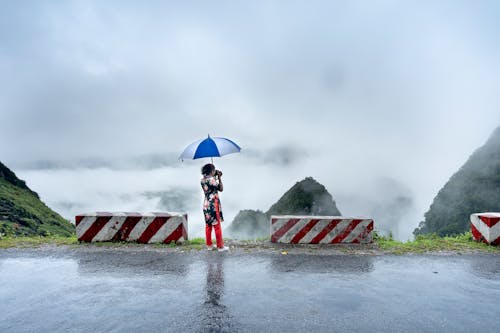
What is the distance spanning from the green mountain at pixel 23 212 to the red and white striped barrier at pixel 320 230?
23865 mm

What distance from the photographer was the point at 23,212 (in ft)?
119

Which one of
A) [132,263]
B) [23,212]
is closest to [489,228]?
[132,263]

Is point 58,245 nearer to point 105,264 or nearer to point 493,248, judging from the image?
point 105,264

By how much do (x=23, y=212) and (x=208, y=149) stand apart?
33.6m

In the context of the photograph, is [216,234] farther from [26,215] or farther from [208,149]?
[26,215]

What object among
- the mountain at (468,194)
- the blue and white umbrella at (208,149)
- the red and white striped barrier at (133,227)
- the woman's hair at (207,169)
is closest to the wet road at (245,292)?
the red and white striped barrier at (133,227)

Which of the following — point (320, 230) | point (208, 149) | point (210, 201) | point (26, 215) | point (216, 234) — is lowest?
point (320, 230)

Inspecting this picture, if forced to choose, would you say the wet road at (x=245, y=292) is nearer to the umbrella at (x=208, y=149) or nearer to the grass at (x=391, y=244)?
the grass at (x=391, y=244)

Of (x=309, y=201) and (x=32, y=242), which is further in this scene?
(x=309, y=201)

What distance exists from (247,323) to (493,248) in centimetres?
739

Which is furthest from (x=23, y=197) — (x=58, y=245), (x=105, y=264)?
(x=105, y=264)

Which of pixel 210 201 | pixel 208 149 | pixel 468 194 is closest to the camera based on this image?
pixel 208 149

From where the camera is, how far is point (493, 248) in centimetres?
962

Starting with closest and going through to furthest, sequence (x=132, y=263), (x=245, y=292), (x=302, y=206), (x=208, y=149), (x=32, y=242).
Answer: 1. (x=245, y=292)
2. (x=132, y=263)
3. (x=208, y=149)
4. (x=32, y=242)
5. (x=302, y=206)
